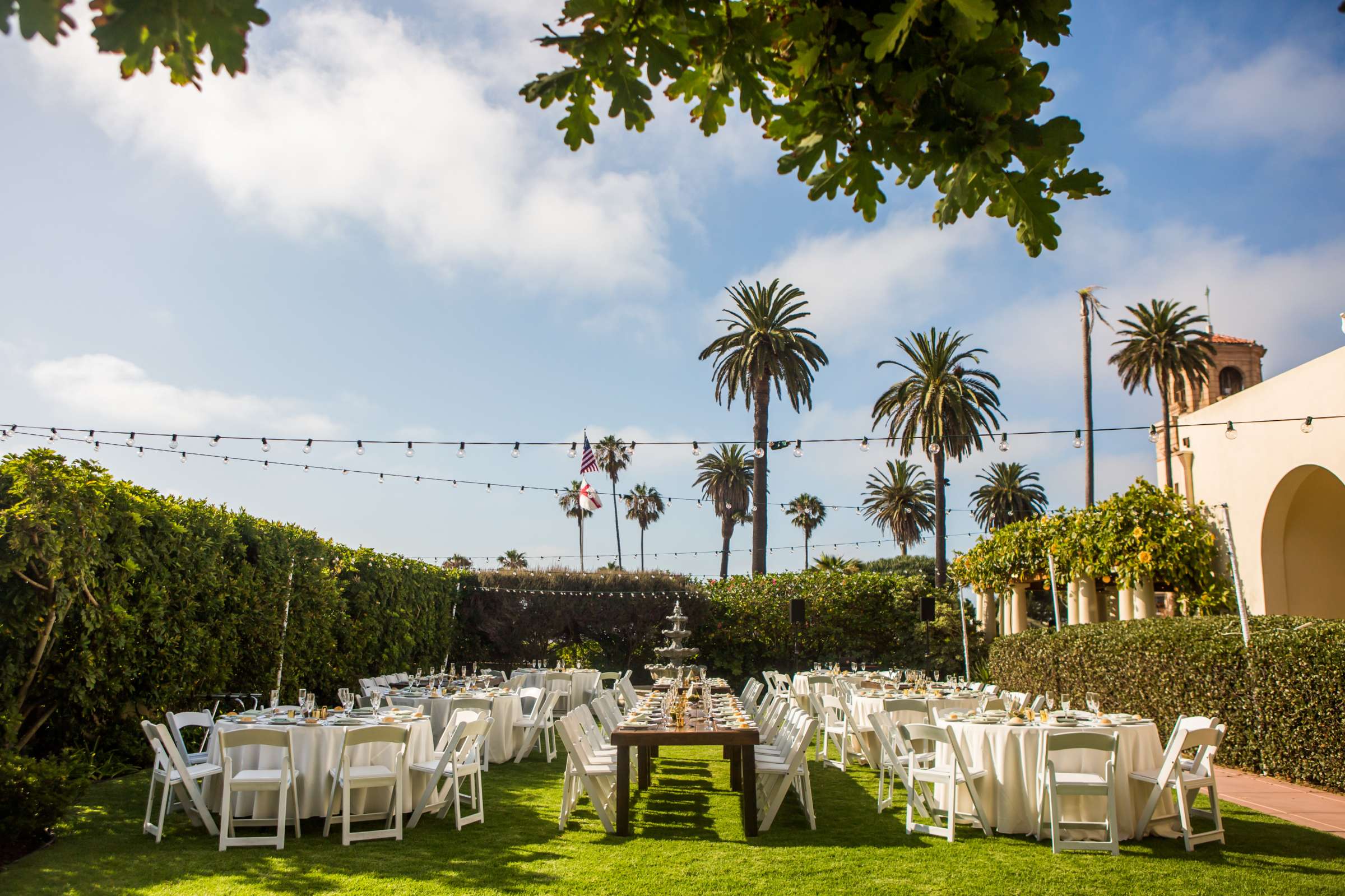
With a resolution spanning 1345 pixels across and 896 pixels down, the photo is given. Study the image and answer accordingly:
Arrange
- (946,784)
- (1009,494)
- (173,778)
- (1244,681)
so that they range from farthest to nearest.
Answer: (1009,494) → (1244,681) → (946,784) → (173,778)

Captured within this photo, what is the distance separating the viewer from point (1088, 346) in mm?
26656

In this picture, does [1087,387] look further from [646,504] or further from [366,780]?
[646,504]

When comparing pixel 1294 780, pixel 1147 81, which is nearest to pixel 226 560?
pixel 1147 81

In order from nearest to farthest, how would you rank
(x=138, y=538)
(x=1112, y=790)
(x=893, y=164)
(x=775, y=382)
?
(x=893, y=164), (x=1112, y=790), (x=138, y=538), (x=775, y=382)

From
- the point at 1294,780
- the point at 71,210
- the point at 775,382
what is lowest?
the point at 1294,780

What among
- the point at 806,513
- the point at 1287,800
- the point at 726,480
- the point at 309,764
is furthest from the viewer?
the point at 806,513

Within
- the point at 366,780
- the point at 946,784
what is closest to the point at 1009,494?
the point at 946,784

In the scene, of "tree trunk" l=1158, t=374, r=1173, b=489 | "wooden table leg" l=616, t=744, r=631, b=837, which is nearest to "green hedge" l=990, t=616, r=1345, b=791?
"tree trunk" l=1158, t=374, r=1173, b=489

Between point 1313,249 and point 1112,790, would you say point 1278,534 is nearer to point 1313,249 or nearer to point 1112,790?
point 1313,249

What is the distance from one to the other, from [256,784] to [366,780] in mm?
709

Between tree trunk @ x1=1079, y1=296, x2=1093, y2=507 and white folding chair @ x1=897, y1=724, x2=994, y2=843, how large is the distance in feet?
70.6

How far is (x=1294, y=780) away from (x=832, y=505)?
21359 millimetres

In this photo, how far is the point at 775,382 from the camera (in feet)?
87.1

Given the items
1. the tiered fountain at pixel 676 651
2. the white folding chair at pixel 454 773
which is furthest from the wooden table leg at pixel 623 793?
the tiered fountain at pixel 676 651
